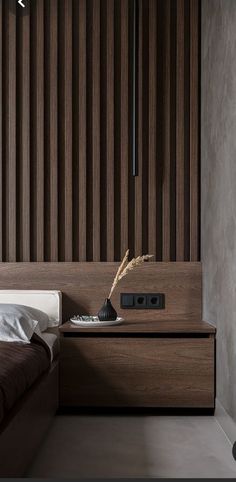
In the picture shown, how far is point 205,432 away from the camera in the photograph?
282 cm

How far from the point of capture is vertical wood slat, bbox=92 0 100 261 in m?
3.70

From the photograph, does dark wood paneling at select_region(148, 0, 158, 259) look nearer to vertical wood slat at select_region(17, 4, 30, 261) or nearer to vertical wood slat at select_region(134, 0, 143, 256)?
vertical wood slat at select_region(134, 0, 143, 256)

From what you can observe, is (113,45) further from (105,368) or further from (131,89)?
(105,368)

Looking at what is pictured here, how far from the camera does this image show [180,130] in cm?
371

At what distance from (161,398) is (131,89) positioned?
178cm

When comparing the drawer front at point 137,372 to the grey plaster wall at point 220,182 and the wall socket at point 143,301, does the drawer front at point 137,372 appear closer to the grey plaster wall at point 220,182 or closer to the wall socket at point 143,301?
the grey plaster wall at point 220,182

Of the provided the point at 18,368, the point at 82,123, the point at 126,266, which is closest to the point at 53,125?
the point at 82,123

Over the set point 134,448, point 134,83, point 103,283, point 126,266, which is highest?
point 134,83

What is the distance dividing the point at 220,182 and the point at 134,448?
1.33 meters

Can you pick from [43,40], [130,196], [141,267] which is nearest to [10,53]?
[43,40]

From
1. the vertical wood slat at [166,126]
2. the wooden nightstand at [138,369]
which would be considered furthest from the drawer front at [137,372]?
the vertical wood slat at [166,126]

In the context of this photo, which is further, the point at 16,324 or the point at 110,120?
the point at 110,120

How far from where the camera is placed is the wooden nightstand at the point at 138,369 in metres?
3.10

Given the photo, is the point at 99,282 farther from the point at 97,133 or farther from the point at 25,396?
the point at 25,396
